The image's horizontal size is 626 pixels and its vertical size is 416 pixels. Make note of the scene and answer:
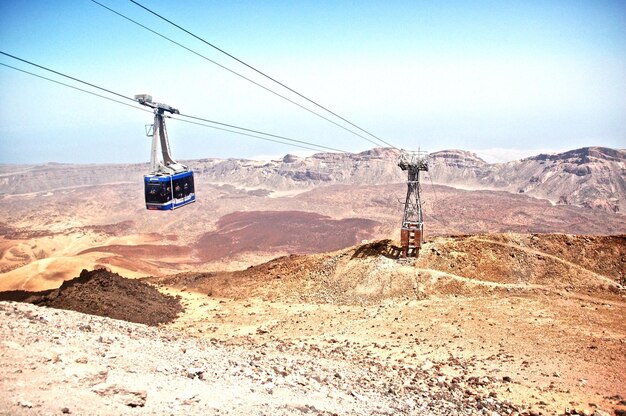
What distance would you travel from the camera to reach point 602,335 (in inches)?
748

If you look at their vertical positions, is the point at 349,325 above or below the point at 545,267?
below

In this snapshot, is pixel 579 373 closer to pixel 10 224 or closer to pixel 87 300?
pixel 87 300

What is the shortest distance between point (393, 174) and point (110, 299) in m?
134

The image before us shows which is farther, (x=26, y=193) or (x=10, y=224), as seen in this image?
(x=26, y=193)

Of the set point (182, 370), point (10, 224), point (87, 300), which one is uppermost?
point (182, 370)

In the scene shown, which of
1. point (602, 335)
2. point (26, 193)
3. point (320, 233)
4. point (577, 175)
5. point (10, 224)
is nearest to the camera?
point (602, 335)

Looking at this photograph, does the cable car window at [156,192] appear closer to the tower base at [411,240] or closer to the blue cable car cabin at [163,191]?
the blue cable car cabin at [163,191]

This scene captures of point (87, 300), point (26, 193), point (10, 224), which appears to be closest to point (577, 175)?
point (87, 300)

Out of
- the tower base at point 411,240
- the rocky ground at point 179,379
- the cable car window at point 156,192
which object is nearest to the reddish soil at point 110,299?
the cable car window at point 156,192

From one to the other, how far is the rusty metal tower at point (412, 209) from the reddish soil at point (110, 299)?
16080 mm

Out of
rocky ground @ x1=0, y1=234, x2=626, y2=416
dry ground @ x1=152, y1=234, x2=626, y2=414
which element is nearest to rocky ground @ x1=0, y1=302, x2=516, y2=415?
rocky ground @ x1=0, y1=234, x2=626, y2=416

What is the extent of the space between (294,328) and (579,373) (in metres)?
13.4

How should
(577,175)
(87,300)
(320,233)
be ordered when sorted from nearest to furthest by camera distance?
(87,300) < (320,233) < (577,175)

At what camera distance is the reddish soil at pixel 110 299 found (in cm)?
2275
